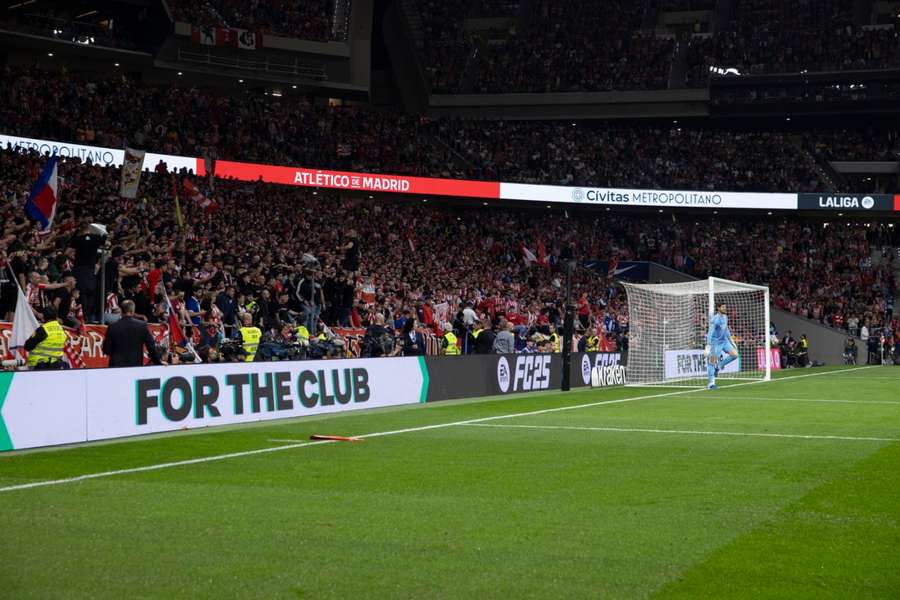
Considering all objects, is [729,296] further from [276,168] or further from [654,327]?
[276,168]

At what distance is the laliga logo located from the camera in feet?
82.4

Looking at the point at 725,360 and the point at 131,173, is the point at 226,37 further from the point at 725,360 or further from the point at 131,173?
the point at 725,360

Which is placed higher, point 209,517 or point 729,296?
point 729,296

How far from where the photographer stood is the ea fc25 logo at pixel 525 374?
996 inches

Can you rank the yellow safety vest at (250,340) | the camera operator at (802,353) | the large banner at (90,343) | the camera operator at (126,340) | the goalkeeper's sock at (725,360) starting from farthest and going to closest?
the camera operator at (802,353), the goalkeeper's sock at (725,360), the yellow safety vest at (250,340), the large banner at (90,343), the camera operator at (126,340)

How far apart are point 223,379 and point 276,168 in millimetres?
27420

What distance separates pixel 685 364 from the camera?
33656 millimetres

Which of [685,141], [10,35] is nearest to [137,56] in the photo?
[10,35]

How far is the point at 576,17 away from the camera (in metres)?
61.1

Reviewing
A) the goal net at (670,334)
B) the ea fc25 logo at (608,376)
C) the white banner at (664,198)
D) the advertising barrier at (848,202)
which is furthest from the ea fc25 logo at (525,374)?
the advertising barrier at (848,202)

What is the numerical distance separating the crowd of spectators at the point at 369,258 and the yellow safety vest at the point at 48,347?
88cm

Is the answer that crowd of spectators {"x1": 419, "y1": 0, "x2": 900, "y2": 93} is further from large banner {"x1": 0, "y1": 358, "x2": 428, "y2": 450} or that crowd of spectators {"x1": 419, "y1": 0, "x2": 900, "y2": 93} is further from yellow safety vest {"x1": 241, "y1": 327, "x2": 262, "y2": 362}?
large banner {"x1": 0, "y1": 358, "x2": 428, "y2": 450}

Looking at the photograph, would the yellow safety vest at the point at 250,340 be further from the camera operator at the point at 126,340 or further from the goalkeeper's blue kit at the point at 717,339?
the goalkeeper's blue kit at the point at 717,339

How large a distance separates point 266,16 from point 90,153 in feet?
51.1
